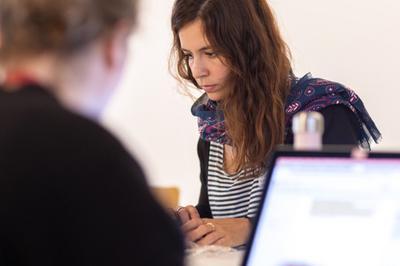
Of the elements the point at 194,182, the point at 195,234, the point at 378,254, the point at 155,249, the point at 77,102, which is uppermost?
the point at 77,102

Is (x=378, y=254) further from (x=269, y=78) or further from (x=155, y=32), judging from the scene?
(x=155, y=32)

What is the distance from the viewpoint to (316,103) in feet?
Answer: 6.27

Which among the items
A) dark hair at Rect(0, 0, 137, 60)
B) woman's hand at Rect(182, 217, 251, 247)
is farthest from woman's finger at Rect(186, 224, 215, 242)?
dark hair at Rect(0, 0, 137, 60)

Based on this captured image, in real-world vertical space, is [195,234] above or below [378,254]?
below

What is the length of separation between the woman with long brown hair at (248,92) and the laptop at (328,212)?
0.83 m

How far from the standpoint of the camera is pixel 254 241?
1019mm

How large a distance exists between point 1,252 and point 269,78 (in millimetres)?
1286

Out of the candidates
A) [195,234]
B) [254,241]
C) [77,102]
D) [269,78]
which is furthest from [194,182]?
[77,102]

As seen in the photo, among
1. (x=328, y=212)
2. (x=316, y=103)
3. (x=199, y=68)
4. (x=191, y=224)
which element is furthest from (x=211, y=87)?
(x=328, y=212)

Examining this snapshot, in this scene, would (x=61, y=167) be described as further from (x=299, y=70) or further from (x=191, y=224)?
(x=299, y=70)

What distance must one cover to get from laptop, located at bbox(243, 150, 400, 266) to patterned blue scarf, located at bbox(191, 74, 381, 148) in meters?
0.90

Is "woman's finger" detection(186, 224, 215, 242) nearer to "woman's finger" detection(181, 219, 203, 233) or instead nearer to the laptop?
"woman's finger" detection(181, 219, 203, 233)

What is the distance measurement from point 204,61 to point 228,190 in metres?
0.32

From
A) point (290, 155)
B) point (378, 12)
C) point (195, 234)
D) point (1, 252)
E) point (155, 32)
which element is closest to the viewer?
point (1, 252)
